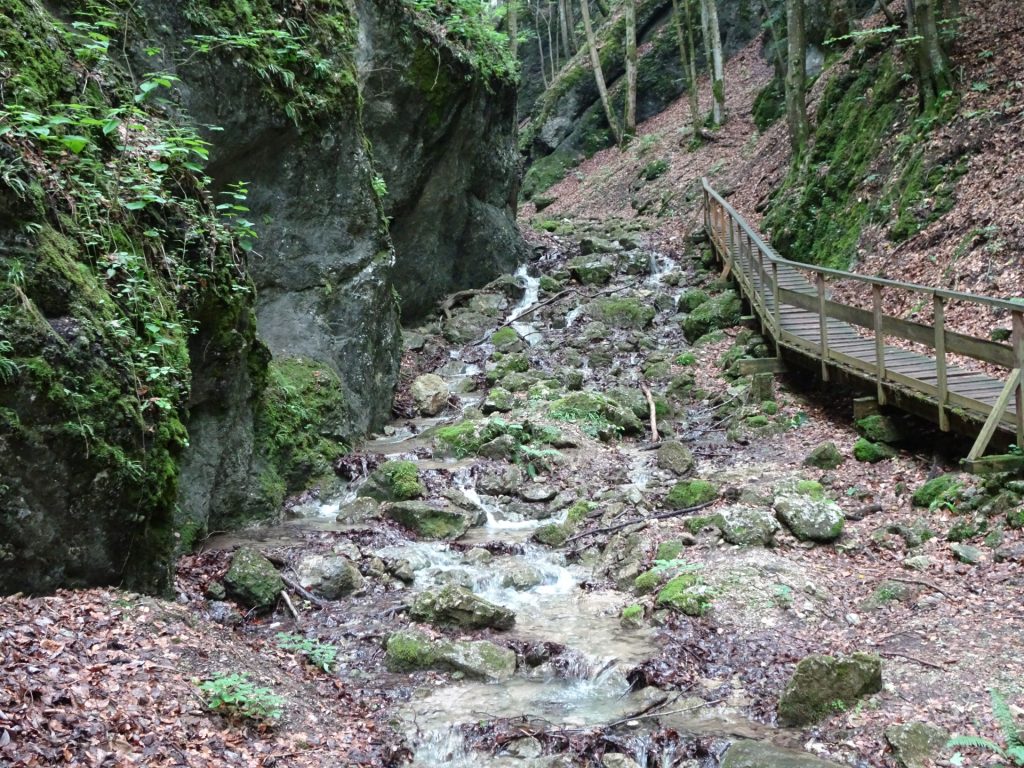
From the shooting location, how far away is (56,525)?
5.07 m

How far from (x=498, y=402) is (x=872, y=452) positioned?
6.08 metres

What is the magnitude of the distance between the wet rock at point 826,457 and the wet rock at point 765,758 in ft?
17.4

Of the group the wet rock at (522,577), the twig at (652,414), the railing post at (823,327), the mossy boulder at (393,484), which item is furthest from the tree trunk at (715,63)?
the wet rock at (522,577)

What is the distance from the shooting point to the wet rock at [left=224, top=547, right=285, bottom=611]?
23.2 ft

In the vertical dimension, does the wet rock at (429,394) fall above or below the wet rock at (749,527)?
above

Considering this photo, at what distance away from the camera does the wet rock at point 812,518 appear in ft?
25.6

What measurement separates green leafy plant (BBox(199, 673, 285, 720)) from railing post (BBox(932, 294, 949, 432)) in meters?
7.10

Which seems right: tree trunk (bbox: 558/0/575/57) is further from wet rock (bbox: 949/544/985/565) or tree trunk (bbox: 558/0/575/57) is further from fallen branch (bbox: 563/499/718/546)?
wet rock (bbox: 949/544/985/565)

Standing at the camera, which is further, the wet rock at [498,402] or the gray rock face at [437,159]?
the gray rock face at [437,159]

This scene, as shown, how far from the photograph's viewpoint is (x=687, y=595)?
7.05 meters

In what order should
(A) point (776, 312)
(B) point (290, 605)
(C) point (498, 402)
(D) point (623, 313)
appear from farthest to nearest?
1. (D) point (623, 313)
2. (C) point (498, 402)
3. (A) point (776, 312)
4. (B) point (290, 605)

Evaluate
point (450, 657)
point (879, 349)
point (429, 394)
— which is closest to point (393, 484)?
point (450, 657)

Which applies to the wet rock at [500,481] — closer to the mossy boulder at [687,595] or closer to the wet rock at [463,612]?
the wet rock at [463,612]

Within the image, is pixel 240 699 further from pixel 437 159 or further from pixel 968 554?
pixel 437 159
